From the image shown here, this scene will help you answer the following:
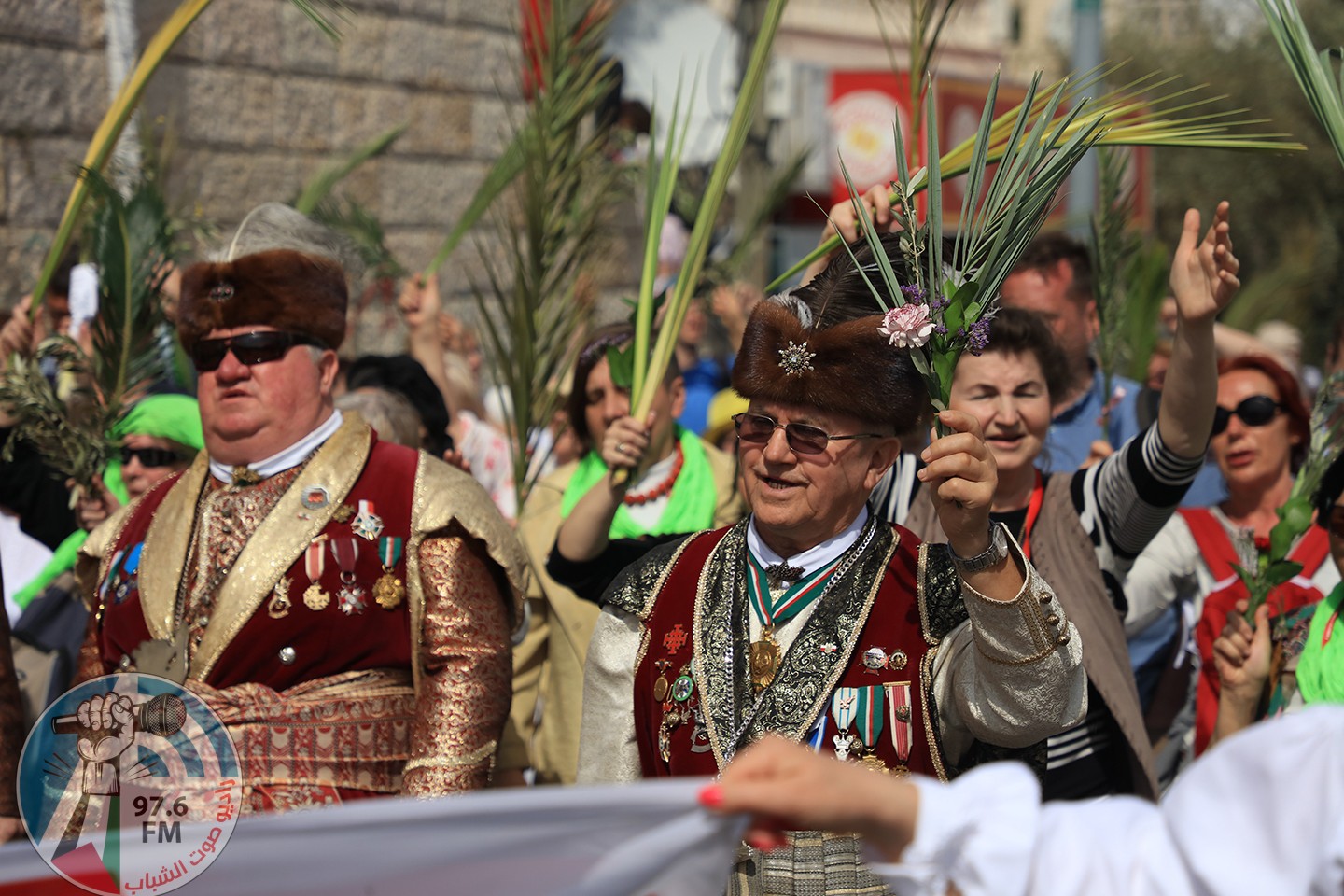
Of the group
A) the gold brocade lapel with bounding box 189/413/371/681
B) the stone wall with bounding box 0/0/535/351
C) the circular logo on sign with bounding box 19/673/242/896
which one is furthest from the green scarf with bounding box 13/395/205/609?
the stone wall with bounding box 0/0/535/351

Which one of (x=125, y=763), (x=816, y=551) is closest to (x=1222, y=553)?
(x=816, y=551)

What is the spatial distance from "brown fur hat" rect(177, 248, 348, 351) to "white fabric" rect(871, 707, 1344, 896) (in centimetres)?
210

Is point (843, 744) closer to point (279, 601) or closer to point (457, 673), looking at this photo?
point (457, 673)

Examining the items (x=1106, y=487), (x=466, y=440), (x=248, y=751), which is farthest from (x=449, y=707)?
(x=466, y=440)

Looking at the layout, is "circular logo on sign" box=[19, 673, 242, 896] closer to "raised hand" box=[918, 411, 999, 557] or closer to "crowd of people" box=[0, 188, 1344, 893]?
"crowd of people" box=[0, 188, 1344, 893]

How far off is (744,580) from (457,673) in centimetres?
72

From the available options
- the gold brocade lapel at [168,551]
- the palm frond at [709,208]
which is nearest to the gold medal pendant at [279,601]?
the gold brocade lapel at [168,551]

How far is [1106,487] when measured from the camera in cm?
339

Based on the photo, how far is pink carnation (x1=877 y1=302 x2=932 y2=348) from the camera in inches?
99.9

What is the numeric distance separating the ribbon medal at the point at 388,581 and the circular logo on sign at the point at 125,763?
0.42m

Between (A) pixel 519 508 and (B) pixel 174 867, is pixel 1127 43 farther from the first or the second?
(B) pixel 174 867

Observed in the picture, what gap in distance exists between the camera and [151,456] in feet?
15.0

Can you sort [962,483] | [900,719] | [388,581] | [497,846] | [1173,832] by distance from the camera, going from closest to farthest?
[1173,832]
[497,846]
[962,483]
[900,719]
[388,581]

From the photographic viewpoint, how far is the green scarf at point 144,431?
4586 millimetres
